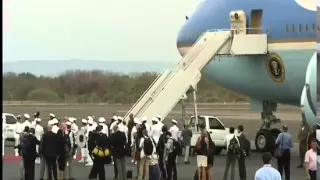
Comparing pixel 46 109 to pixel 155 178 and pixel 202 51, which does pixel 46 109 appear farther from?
pixel 155 178

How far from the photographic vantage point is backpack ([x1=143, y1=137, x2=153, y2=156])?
1382 cm

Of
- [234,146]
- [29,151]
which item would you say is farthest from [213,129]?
[29,151]

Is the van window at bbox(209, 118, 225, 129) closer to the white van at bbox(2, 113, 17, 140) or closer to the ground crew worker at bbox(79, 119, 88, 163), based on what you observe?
the ground crew worker at bbox(79, 119, 88, 163)

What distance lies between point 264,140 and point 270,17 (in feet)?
12.7

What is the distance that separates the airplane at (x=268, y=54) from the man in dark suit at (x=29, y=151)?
874cm

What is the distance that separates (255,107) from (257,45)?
10.4 feet

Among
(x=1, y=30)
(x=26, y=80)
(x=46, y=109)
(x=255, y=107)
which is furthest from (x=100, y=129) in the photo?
(x=46, y=109)

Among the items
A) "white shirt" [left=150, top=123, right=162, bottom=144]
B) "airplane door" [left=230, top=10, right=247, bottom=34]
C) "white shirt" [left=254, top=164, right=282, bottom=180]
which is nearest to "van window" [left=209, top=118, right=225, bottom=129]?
"airplane door" [left=230, top=10, right=247, bottom=34]

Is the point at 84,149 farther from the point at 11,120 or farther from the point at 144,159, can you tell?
the point at 11,120

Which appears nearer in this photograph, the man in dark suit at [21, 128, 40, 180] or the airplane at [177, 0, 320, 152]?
the man in dark suit at [21, 128, 40, 180]

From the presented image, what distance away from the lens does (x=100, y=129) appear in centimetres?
1497

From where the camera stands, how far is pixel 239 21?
2225 cm

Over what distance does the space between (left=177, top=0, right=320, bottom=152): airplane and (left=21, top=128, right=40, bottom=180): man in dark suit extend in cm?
874

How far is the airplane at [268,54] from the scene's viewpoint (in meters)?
21.1
